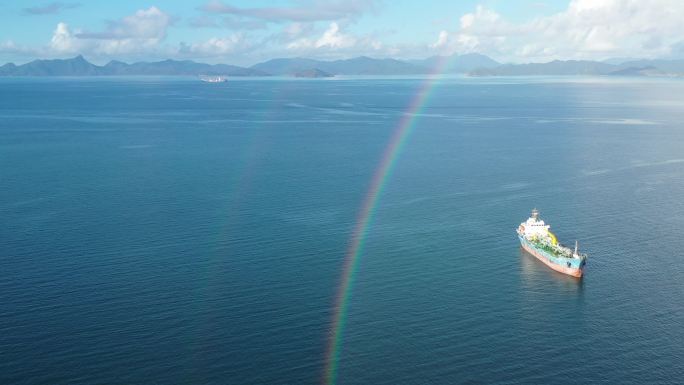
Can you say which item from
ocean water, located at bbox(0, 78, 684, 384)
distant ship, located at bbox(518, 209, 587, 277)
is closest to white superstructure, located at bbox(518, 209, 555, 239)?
distant ship, located at bbox(518, 209, 587, 277)

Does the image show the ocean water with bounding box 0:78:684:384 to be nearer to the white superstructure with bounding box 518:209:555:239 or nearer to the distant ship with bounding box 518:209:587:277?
the distant ship with bounding box 518:209:587:277

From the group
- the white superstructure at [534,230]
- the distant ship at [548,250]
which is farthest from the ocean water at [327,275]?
the white superstructure at [534,230]

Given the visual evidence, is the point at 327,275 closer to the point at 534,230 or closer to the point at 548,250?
the point at 548,250

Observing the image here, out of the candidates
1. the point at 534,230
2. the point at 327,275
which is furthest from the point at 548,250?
the point at 327,275

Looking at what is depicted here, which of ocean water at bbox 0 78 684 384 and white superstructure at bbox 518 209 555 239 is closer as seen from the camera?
ocean water at bbox 0 78 684 384

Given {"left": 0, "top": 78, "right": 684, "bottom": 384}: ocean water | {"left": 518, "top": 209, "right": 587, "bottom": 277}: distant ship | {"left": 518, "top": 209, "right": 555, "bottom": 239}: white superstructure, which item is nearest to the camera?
{"left": 0, "top": 78, "right": 684, "bottom": 384}: ocean water

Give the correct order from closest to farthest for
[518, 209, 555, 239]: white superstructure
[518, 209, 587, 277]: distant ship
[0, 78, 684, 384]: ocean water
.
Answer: [0, 78, 684, 384]: ocean water
[518, 209, 587, 277]: distant ship
[518, 209, 555, 239]: white superstructure
